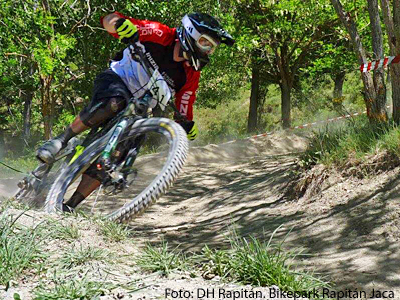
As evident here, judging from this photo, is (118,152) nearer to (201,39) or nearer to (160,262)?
(201,39)

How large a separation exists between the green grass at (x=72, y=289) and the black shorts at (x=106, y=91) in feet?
8.51

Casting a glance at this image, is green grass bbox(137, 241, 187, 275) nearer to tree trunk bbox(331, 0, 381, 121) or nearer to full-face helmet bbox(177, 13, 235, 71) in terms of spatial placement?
full-face helmet bbox(177, 13, 235, 71)

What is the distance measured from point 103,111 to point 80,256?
2276 millimetres

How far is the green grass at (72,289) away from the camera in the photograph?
2355mm

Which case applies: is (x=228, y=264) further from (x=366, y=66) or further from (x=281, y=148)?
(x=281, y=148)

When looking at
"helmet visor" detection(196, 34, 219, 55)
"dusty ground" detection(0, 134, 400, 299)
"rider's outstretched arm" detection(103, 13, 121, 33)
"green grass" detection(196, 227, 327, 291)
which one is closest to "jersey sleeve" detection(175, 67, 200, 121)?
"helmet visor" detection(196, 34, 219, 55)

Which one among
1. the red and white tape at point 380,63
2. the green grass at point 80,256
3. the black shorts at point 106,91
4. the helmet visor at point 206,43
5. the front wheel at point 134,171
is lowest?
the green grass at point 80,256

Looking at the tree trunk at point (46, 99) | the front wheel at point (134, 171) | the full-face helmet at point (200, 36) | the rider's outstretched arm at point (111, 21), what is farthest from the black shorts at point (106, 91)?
the tree trunk at point (46, 99)

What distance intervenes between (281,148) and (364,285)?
410 inches

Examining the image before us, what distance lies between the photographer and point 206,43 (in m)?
4.68

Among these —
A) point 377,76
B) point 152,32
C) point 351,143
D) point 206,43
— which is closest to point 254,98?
point 377,76

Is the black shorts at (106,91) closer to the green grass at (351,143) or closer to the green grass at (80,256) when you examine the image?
the green grass at (80,256)

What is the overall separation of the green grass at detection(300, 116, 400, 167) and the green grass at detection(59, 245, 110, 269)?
Answer: 10.9 feet

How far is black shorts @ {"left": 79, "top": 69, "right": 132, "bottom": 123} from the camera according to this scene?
497cm
